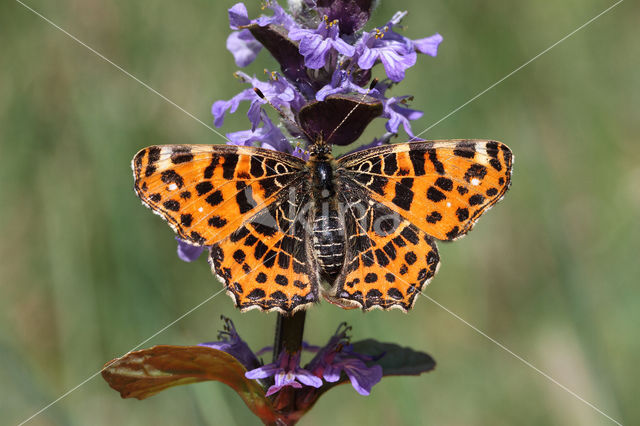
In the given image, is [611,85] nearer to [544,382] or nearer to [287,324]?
[544,382]

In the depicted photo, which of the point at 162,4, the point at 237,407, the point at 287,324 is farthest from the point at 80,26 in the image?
the point at 287,324

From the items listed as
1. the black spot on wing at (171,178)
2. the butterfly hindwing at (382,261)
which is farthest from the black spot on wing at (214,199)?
the butterfly hindwing at (382,261)

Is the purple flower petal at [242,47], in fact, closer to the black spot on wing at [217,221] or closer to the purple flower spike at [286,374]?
the black spot on wing at [217,221]

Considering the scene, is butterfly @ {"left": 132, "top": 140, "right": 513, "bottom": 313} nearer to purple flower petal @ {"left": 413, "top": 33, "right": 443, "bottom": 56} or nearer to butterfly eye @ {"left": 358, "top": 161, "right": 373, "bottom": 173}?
butterfly eye @ {"left": 358, "top": 161, "right": 373, "bottom": 173}

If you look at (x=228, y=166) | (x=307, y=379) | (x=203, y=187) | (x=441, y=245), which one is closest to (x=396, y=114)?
(x=228, y=166)

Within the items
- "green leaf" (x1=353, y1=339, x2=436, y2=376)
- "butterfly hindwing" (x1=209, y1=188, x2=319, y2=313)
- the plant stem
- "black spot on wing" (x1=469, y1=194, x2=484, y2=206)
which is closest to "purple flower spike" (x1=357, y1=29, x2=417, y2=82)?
"black spot on wing" (x1=469, y1=194, x2=484, y2=206)

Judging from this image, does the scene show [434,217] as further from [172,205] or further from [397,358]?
[172,205]

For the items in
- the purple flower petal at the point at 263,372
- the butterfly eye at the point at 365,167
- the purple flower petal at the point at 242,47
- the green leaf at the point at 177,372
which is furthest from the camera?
the purple flower petal at the point at 242,47
